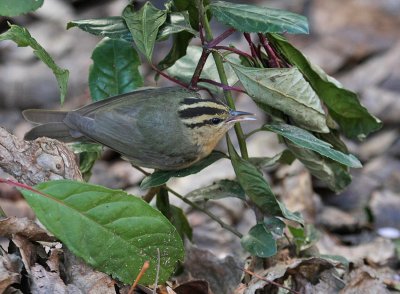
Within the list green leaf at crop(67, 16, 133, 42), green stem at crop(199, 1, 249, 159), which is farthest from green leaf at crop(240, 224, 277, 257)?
green leaf at crop(67, 16, 133, 42)

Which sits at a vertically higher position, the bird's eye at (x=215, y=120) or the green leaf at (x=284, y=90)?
the green leaf at (x=284, y=90)

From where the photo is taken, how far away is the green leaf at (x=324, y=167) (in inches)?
168

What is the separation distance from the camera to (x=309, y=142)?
378 centimetres

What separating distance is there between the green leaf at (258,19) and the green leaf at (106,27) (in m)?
0.45

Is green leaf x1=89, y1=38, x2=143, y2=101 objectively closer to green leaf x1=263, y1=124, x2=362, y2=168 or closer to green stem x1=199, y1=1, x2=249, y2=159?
green stem x1=199, y1=1, x2=249, y2=159

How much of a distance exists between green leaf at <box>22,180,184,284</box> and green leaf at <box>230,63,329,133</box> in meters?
0.87

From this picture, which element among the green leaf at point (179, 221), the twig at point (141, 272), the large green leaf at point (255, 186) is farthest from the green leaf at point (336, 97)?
the twig at point (141, 272)

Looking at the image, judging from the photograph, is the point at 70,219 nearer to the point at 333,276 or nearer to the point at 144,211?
the point at 144,211

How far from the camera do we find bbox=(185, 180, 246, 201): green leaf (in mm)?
4277

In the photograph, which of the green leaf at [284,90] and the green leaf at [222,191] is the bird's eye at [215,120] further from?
the green leaf at [284,90]

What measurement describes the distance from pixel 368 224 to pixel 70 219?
3632 millimetres

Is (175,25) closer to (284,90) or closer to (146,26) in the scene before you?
(146,26)

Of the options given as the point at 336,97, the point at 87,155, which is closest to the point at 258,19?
the point at 336,97

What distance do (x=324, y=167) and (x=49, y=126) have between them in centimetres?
164
